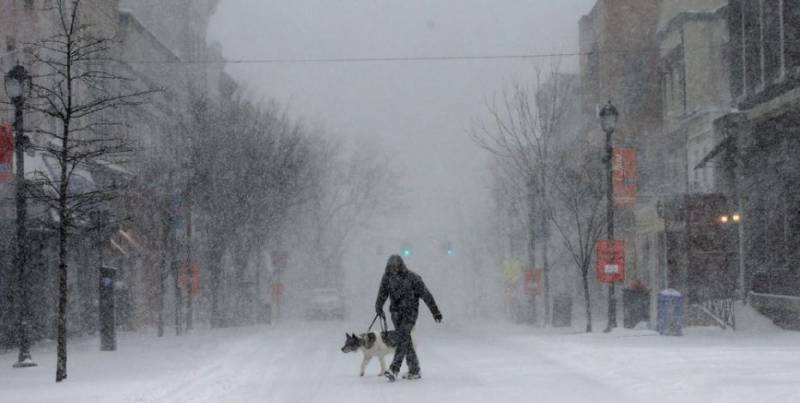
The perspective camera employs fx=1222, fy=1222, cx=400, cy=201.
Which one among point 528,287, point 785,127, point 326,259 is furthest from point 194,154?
point 326,259

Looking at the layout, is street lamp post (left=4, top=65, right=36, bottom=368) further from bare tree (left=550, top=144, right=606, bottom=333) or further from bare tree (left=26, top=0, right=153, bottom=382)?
bare tree (left=550, top=144, right=606, bottom=333)

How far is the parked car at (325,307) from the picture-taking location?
5538cm

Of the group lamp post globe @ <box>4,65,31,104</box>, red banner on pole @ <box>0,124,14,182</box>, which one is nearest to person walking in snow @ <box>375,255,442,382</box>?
lamp post globe @ <box>4,65,31,104</box>

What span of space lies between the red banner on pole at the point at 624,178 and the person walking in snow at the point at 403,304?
1723 centimetres

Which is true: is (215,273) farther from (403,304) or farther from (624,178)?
(403,304)

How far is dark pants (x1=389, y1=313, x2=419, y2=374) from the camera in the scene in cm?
1598

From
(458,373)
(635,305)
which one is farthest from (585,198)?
(458,373)

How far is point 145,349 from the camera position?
25109mm

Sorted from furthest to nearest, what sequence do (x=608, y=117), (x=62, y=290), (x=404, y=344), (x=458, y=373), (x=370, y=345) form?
A: (x=608, y=117)
(x=458, y=373)
(x=62, y=290)
(x=370, y=345)
(x=404, y=344)

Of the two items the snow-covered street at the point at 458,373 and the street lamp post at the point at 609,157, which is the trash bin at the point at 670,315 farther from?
the street lamp post at the point at 609,157

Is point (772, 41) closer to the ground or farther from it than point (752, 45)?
closer to the ground

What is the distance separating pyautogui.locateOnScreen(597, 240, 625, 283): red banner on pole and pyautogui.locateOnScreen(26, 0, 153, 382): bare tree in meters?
11.2

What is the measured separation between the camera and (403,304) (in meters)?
16.2

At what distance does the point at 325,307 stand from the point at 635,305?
27.4m
